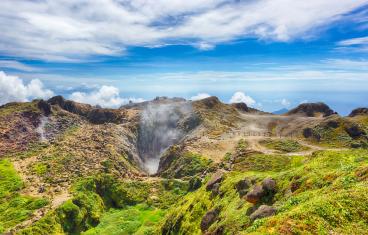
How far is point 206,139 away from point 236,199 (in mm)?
107616

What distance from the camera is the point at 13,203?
93.4 m

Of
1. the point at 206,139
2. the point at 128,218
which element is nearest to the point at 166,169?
the point at 206,139

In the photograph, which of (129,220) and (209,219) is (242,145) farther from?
(209,219)

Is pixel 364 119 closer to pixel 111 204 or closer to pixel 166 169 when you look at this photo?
pixel 166 169

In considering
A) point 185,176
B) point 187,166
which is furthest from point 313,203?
point 187,166

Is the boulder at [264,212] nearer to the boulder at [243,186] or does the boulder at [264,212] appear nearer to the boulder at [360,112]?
the boulder at [243,186]

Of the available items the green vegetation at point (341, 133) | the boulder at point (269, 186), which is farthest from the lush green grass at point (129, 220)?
the green vegetation at point (341, 133)

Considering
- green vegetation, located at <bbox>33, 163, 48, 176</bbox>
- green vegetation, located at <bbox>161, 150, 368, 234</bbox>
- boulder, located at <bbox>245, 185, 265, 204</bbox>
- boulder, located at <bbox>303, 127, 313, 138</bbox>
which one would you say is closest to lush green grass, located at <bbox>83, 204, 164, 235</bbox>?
green vegetation, located at <bbox>33, 163, 48, 176</bbox>

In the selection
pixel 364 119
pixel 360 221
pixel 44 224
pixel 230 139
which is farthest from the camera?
pixel 364 119

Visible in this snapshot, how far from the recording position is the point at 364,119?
163 meters

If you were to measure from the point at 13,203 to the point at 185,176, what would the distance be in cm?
5484

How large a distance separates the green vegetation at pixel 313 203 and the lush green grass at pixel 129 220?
35.2m

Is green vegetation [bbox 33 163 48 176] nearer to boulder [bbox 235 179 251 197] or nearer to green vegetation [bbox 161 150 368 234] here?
green vegetation [bbox 161 150 368 234]

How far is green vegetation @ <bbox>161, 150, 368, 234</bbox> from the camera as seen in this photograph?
23188mm
